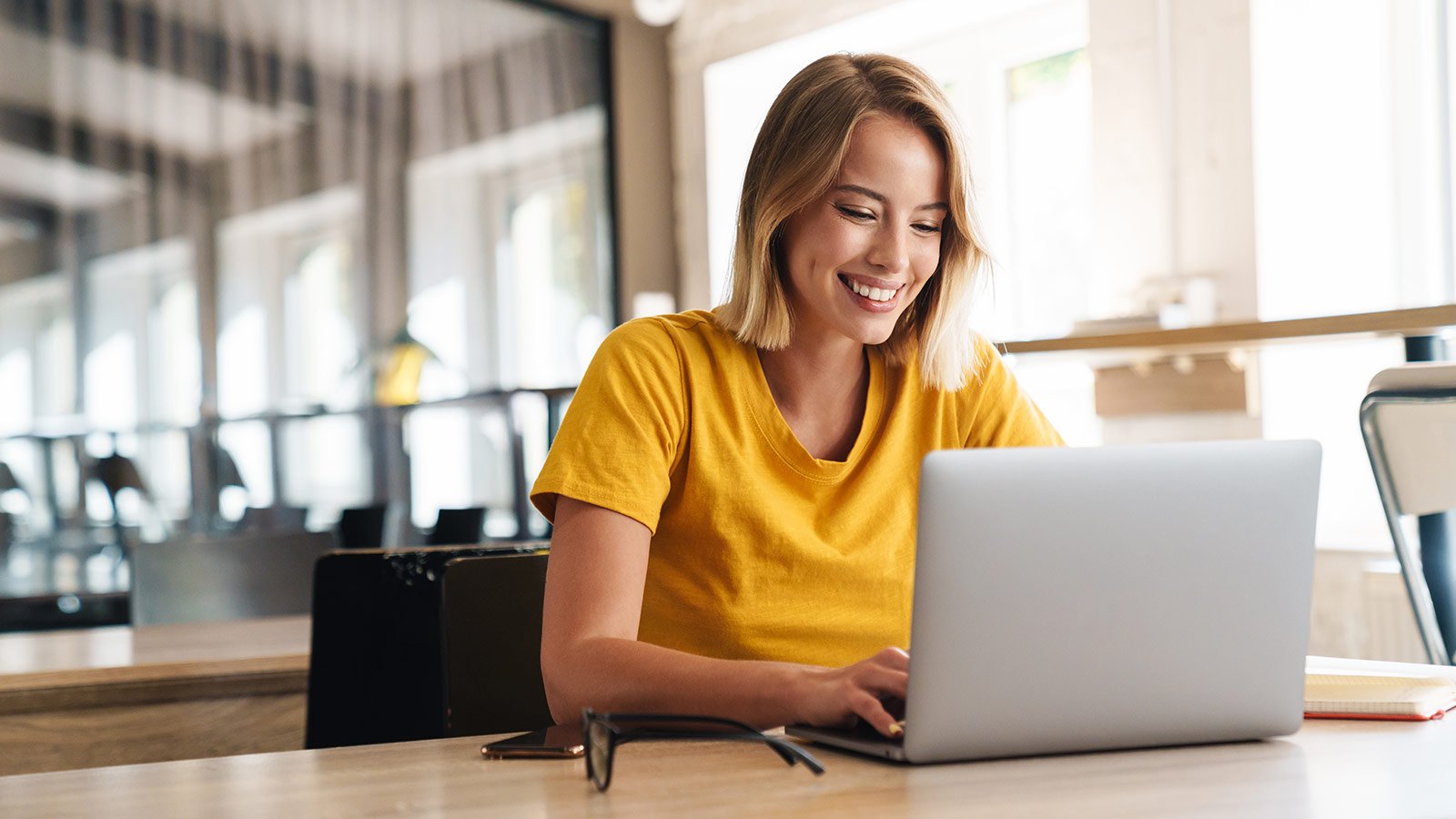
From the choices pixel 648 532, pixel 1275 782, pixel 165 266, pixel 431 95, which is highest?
pixel 431 95

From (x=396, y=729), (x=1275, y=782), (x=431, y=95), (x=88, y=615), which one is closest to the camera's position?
(x=1275, y=782)

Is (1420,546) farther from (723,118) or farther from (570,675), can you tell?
(723,118)

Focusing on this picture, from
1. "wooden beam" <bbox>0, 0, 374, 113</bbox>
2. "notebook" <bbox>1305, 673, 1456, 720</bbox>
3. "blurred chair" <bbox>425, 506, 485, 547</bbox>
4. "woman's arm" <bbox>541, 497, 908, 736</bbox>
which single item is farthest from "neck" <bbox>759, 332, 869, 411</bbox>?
"wooden beam" <bbox>0, 0, 374, 113</bbox>

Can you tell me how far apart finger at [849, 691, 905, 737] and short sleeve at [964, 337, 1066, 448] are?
1.97 ft

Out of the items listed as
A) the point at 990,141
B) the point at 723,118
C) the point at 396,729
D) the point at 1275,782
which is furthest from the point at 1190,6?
the point at 1275,782

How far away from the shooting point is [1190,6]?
3764 millimetres

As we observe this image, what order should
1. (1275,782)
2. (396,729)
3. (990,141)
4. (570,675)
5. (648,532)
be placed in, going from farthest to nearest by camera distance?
(990,141), (396,729), (648,532), (570,675), (1275,782)

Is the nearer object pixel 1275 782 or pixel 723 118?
pixel 1275 782

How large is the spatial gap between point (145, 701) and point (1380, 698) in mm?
1467

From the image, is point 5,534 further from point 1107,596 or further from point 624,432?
point 1107,596

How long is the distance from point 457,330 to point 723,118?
145 centimetres

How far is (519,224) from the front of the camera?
5.86 meters

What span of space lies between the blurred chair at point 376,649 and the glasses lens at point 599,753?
0.87m

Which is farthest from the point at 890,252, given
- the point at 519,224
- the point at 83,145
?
the point at 519,224
